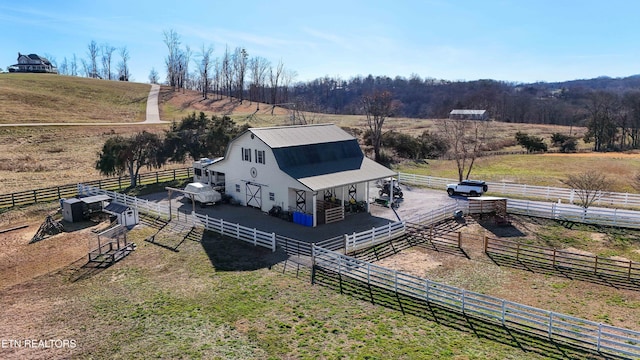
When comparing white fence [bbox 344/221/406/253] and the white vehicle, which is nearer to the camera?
white fence [bbox 344/221/406/253]

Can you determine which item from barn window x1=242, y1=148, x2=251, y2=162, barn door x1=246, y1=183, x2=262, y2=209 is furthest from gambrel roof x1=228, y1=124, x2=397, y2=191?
barn door x1=246, y1=183, x2=262, y2=209

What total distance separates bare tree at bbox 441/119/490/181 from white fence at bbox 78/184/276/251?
21.6 meters

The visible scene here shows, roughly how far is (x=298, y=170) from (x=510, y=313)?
51.6ft

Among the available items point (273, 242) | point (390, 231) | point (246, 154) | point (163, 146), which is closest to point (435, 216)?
point (390, 231)

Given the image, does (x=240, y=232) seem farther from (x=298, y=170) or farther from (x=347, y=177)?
(x=347, y=177)

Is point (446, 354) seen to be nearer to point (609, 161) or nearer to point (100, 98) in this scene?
point (609, 161)

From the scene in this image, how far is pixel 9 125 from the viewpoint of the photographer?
5838cm

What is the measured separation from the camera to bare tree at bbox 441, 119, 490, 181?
141 ft

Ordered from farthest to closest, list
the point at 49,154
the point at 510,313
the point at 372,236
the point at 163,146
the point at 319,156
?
the point at 49,154 → the point at 163,146 → the point at 319,156 → the point at 372,236 → the point at 510,313

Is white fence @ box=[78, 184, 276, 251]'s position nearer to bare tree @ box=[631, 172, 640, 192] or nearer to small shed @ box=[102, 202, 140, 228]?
small shed @ box=[102, 202, 140, 228]

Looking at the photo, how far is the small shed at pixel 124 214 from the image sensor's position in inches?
1063

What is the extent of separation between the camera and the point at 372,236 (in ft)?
76.2

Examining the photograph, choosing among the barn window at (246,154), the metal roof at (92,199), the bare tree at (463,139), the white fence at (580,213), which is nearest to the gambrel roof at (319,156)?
the barn window at (246,154)

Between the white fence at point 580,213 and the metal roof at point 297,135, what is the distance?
41.6 ft
